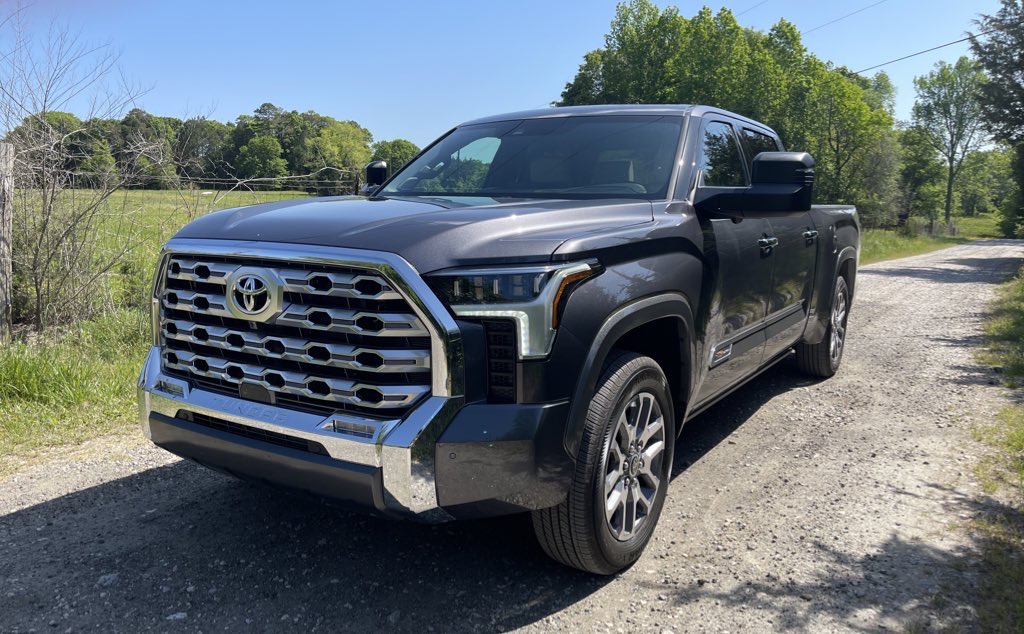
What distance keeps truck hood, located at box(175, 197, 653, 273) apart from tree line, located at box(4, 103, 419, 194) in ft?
9.14

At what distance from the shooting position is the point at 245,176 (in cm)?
766

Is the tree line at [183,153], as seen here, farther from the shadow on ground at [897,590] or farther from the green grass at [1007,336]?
the green grass at [1007,336]

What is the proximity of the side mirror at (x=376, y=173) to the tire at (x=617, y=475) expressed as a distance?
8.64 ft

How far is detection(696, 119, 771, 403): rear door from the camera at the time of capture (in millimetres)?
3689

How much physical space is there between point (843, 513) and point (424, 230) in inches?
101

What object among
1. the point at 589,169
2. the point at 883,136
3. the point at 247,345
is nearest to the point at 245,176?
the point at 589,169

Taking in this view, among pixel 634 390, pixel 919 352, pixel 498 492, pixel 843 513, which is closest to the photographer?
pixel 498 492

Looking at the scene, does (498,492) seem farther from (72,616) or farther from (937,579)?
(937,579)

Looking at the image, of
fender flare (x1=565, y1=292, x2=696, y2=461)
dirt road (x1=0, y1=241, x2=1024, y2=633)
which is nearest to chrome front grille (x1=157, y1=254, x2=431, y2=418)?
fender flare (x1=565, y1=292, x2=696, y2=461)

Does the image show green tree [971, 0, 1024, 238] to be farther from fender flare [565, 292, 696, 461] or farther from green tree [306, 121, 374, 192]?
fender flare [565, 292, 696, 461]

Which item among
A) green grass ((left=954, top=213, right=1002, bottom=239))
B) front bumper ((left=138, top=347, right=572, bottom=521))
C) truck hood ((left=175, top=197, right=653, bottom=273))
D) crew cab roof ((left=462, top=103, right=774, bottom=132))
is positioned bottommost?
green grass ((left=954, top=213, right=1002, bottom=239))

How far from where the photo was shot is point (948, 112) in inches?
3024

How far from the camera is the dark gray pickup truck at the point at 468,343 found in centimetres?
250

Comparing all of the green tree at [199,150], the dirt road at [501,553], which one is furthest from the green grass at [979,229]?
the dirt road at [501,553]
